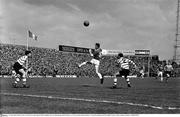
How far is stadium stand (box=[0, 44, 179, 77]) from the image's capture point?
5644 cm

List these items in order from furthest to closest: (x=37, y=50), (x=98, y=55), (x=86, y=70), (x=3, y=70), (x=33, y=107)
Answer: (x=86, y=70)
(x=37, y=50)
(x=3, y=70)
(x=98, y=55)
(x=33, y=107)

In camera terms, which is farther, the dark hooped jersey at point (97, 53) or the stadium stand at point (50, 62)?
the stadium stand at point (50, 62)

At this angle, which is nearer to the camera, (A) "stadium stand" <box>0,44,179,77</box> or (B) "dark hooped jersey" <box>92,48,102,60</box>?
(B) "dark hooped jersey" <box>92,48,102,60</box>

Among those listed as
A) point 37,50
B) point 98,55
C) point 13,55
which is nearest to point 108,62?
point 37,50

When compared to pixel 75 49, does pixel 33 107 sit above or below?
below

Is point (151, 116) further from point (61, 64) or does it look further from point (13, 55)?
point (61, 64)

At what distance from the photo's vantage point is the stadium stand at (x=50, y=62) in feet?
185

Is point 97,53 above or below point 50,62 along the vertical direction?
below

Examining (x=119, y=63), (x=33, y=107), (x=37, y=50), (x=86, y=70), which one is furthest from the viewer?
(x=86, y=70)

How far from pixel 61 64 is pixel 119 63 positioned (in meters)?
50.1

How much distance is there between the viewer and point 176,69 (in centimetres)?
8006

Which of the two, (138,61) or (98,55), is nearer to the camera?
(98,55)

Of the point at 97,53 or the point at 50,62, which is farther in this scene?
the point at 50,62

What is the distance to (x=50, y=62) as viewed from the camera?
213 ft
